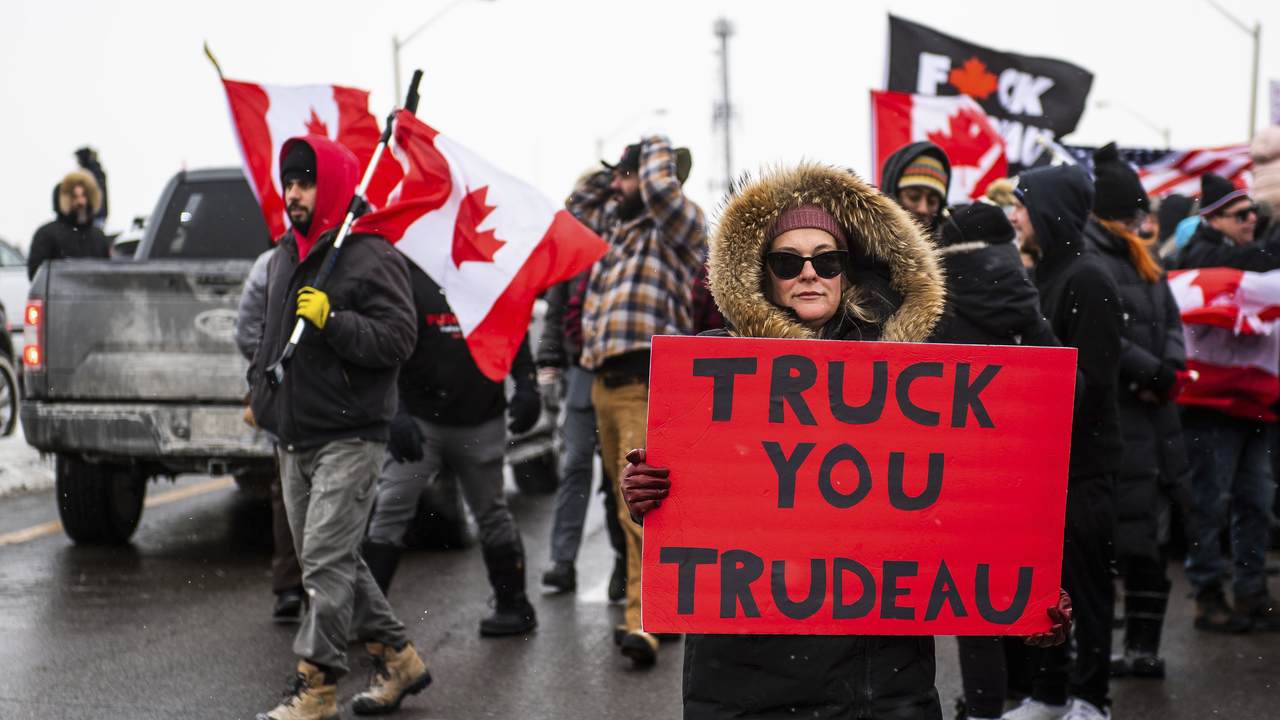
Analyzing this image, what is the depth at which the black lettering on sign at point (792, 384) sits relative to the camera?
2928 millimetres

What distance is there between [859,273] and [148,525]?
7.63 metres

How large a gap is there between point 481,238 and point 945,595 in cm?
351

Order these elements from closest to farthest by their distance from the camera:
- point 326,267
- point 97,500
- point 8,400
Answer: point 326,267 → point 97,500 → point 8,400

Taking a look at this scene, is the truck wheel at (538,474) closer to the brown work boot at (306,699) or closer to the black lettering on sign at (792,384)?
the brown work boot at (306,699)

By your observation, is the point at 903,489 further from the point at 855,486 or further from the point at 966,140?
the point at 966,140

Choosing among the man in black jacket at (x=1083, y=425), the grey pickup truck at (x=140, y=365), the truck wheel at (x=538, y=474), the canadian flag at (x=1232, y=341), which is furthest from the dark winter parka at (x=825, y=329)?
the truck wheel at (x=538, y=474)

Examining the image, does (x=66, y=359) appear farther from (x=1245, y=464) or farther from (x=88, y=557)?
(x=1245, y=464)

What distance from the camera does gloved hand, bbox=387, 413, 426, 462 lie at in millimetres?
6102

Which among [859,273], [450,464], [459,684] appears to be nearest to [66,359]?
[450,464]

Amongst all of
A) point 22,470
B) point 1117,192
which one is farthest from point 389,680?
point 22,470

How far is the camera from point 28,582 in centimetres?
764

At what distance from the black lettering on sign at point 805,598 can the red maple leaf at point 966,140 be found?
22.7 ft

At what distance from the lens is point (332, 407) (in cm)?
506

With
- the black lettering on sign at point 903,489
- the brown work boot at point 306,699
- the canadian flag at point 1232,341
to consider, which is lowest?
the brown work boot at point 306,699
